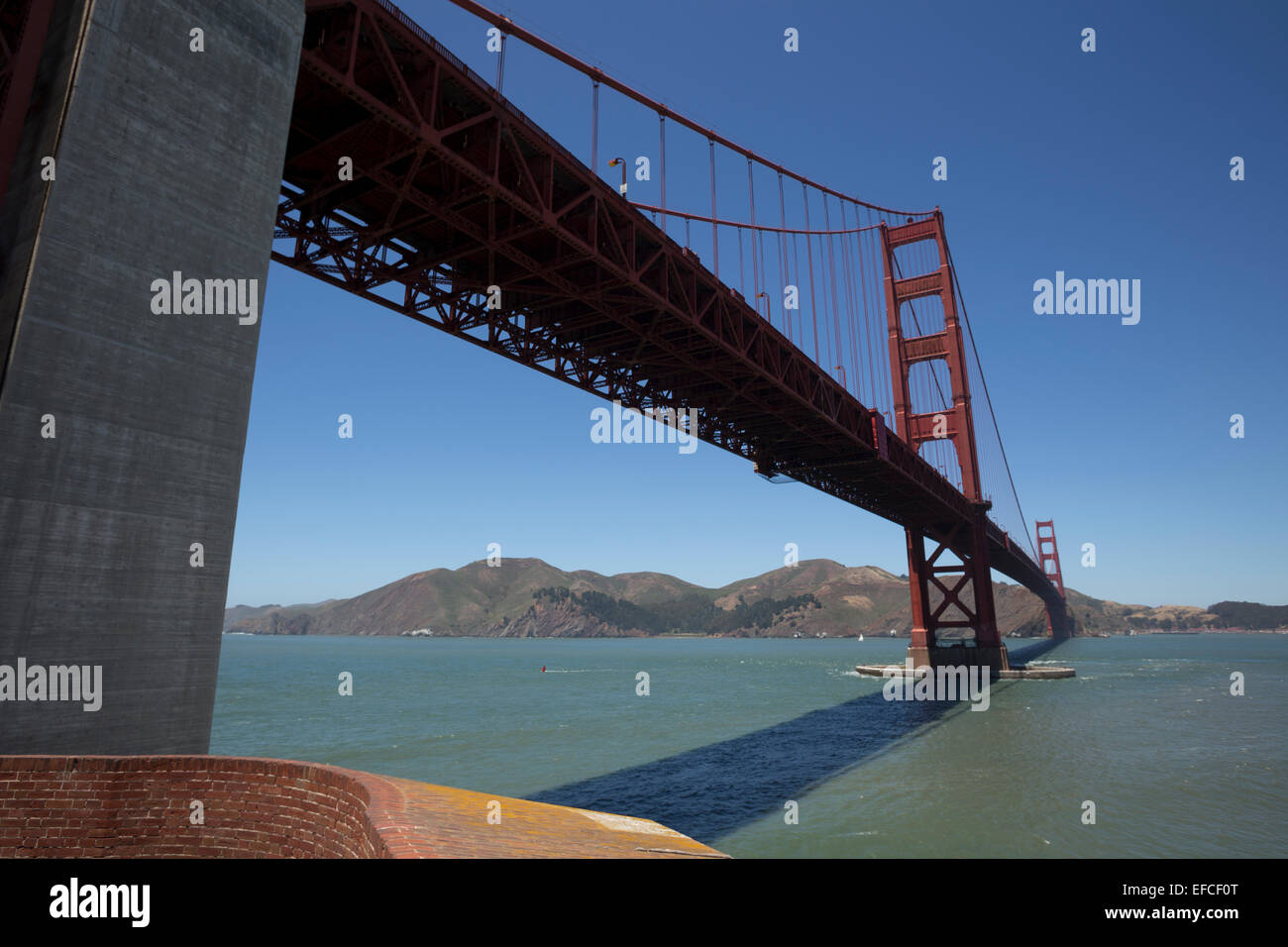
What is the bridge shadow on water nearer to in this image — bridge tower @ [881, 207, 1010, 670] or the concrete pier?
the concrete pier

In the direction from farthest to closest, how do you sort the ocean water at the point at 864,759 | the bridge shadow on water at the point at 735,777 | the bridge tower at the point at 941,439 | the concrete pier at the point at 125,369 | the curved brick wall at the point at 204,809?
the bridge tower at the point at 941,439 → the bridge shadow on water at the point at 735,777 → the ocean water at the point at 864,759 → the concrete pier at the point at 125,369 → the curved brick wall at the point at 204,809

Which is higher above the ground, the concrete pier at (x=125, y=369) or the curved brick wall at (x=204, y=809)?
the concrete pier at (x=125, y=369)

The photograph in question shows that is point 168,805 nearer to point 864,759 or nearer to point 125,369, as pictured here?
point 125,369

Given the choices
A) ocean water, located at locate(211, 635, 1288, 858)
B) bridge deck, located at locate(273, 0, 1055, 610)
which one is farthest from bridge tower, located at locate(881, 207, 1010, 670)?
bridge deck, located at locate(273, 0, 1055, 610)

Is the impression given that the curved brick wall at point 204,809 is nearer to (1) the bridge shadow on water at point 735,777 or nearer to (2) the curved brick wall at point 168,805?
(2) the curved brick wall at point 168,805

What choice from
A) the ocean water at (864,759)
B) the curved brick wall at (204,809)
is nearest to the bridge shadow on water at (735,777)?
the ocean water at (864,759)

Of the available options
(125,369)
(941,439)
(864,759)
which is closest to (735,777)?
(864,759)
